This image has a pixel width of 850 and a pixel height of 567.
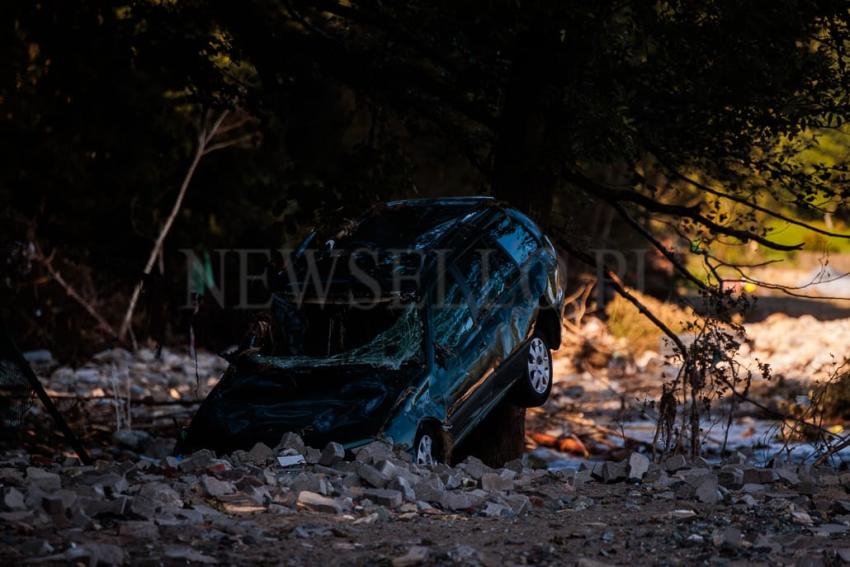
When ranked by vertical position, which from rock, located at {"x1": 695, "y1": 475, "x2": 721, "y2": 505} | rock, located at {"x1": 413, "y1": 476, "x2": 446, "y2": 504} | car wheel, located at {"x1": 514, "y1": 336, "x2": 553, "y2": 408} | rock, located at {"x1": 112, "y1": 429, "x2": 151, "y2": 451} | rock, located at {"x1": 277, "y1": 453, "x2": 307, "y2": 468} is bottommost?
rock, located at {"x1": 112, "y1": 429, "x2": 151, "y2": 451}

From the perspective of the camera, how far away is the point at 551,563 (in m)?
5.78

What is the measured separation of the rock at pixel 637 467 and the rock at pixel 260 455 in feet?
8.41

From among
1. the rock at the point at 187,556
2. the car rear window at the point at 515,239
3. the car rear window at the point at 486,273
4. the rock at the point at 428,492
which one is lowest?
the rock at the point at 187,556

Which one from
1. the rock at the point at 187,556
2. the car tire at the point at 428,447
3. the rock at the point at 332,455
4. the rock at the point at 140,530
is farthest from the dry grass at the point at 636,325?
the rock at the point at 187,556

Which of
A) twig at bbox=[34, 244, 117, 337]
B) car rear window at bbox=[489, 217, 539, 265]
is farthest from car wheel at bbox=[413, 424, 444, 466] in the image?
twig at bbox=[34, 244, 117, 337]

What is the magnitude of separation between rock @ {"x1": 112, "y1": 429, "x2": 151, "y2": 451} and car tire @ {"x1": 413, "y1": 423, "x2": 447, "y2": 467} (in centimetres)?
573

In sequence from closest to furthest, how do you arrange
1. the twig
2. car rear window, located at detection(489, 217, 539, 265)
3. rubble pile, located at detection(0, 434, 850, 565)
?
rubble pile, located at detection(0, 434, 850, 565)
car rear window, located at detection(489, 217, 539, 265)
the twig

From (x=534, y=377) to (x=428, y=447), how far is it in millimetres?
1782

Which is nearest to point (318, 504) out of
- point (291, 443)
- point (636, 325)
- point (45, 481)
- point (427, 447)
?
point (291, 443)

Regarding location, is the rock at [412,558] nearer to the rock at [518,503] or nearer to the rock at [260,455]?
the rock at [518,503]

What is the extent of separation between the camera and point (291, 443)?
7.92 meters

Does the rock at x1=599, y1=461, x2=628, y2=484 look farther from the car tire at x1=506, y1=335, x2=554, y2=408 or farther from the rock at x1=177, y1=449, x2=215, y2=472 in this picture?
the rock at x1=177, y1=449, x2=215, y2=472

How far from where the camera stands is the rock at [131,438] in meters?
13.2

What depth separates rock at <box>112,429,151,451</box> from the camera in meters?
13.2
